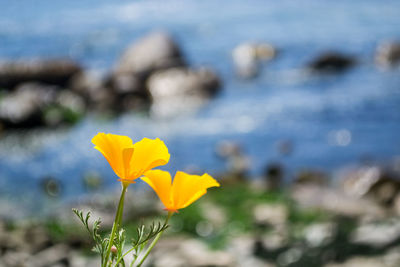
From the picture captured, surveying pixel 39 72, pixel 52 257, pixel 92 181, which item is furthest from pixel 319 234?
pixel 39 72

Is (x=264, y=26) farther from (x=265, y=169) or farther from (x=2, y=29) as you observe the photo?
(x=265, y=169)

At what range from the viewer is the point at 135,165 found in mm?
945

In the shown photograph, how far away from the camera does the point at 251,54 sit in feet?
44.4

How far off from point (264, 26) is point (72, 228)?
1204 cm

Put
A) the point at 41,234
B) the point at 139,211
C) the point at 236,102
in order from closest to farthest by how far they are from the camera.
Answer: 1. the point at 41,234
2. the point at 139,211
3. the point at 236,102

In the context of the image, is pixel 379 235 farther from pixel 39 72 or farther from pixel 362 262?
pixel 39 72

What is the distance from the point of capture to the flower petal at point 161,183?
0.95m

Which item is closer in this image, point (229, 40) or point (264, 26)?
point (229, 40)

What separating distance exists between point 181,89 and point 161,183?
10.1 m

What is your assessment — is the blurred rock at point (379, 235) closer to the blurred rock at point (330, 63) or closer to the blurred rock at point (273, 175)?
the blurred rock at point (273, 175)

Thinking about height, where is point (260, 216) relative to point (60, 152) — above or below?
below

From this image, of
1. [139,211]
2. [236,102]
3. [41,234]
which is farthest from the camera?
[236,102]

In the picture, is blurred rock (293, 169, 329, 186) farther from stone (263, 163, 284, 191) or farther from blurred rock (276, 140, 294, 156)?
blurred rock (276, 140, 294, 156)

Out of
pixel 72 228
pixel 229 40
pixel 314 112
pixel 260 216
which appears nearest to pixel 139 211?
pixel 72 228
